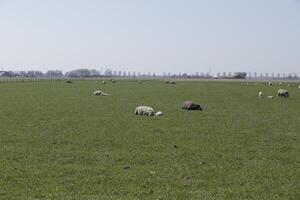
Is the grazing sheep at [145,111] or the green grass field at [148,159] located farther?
the grazing sheep at [145,111]

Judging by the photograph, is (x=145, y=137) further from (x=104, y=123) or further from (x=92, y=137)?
(x=104, y=123)

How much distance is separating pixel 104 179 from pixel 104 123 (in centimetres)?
1240

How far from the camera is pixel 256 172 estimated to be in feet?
43.7

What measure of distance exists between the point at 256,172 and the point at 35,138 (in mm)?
8801

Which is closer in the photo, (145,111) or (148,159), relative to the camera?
(148,159)

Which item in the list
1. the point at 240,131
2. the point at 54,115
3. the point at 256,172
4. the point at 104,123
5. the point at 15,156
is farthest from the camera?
the point at 54,115

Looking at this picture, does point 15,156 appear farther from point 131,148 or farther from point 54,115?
point 54,115

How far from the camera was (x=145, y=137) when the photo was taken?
64.1ft

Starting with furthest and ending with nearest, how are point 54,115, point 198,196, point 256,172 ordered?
point 54,115, point 256,172, point 198,196

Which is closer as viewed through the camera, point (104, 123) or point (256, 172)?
point (256, 172)

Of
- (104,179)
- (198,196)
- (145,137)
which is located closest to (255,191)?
(198,196)

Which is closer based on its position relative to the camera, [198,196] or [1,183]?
[198,196]

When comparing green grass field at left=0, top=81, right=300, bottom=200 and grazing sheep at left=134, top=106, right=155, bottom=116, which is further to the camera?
grazing sheep at left=134, top=106, right=155, bottom=116

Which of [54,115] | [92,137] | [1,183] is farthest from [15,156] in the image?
[54,115]
